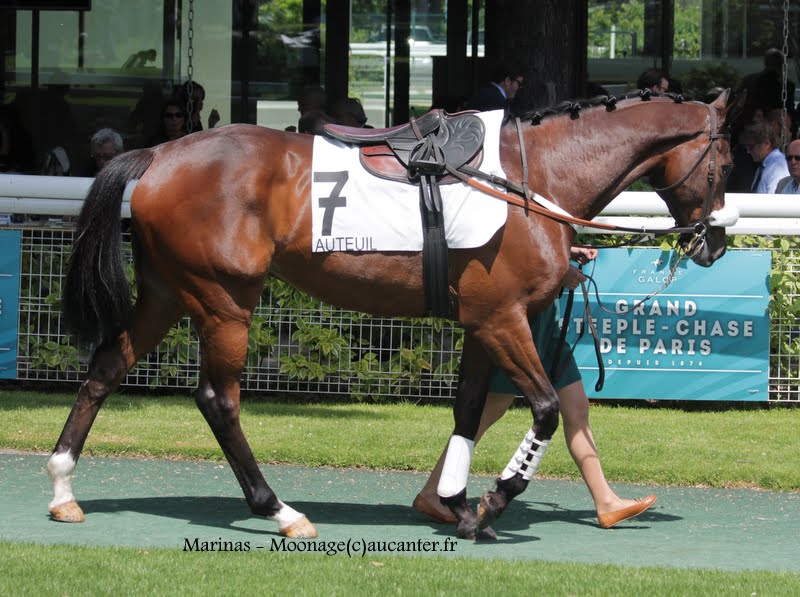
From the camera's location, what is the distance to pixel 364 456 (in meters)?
6.98

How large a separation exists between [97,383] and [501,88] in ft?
17.3

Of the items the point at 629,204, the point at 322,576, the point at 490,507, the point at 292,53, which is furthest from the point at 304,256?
the point at 292,53

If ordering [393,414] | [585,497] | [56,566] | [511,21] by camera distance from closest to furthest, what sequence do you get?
[56,566] < [585,497] < [393,414] < [511,21]

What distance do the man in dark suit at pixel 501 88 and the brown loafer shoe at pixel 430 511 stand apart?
4.73 meters

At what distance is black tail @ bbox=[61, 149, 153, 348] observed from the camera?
5531 millimetres

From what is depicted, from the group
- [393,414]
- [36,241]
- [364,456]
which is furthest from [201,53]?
[364,456]

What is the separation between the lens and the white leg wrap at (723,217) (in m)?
5.56

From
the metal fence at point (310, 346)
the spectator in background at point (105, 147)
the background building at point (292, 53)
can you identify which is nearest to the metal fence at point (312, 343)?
the metal fence at point (310, 346)

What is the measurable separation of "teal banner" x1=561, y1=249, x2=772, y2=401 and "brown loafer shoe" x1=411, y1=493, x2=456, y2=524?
2773 millimetres

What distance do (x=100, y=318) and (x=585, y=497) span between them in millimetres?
2649

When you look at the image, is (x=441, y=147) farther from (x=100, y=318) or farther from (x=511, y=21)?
(x=511, y=21)

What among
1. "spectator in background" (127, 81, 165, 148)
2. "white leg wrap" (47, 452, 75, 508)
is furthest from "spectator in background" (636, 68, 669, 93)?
"white leg wrap" (47, 452, 75, 508)

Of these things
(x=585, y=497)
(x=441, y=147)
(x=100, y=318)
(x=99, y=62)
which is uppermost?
(x=99, y=62)

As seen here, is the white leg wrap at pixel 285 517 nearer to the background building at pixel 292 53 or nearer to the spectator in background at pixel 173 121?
the spectator in background at pixel 173 121
